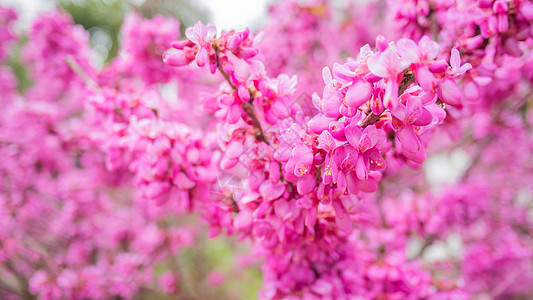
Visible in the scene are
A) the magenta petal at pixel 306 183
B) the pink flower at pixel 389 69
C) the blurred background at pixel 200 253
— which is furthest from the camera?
the blurred background at pixel 200 253

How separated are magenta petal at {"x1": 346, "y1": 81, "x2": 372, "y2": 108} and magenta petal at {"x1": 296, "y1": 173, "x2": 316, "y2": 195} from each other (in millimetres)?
156

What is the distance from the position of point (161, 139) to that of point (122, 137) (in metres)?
0.20

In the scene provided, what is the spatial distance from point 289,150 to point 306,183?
73 millimetres

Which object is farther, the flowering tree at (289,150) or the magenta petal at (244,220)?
the magenta petal at (244,220)

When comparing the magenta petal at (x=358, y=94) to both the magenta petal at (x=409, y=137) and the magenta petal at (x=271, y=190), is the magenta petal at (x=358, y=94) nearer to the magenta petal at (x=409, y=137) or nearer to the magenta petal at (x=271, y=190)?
the magenta petal at (x=409, y=137)

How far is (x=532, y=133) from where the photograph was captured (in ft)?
6.98

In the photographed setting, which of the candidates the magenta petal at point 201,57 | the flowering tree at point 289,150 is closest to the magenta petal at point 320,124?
the flowering tree at point 289,150

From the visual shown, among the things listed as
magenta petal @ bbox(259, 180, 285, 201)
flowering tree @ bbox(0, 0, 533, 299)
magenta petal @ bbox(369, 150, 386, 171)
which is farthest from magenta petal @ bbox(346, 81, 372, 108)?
magenta petal @ bbox(259, 180, 285, 201)

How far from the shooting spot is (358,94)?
1.52ft

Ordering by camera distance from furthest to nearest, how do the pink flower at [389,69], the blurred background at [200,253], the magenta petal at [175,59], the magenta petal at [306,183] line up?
the blurred background at [200,253], the magenta petal at [175,59], the magenta petal at [306,183], the pink flower at [389,69]

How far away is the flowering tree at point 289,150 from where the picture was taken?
1.74ft

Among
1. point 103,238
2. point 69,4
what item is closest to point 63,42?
point 103,238

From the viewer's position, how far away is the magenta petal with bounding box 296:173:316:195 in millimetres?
561

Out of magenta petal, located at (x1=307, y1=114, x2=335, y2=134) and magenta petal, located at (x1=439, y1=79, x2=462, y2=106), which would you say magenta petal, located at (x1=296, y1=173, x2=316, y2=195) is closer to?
magenta petal, located at (x1=307, y1=114, x2=335, y2=134)
